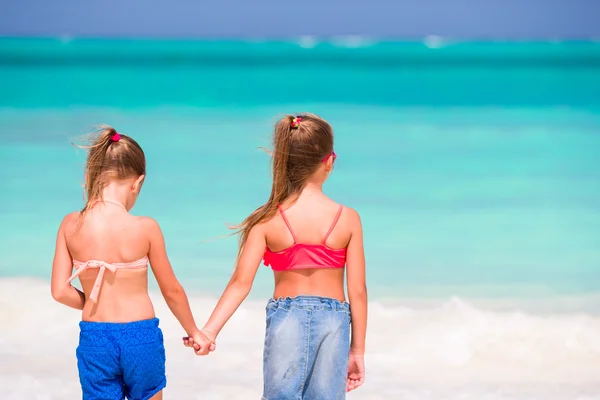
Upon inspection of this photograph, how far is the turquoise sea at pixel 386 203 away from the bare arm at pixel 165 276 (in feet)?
1.62

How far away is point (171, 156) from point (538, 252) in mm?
2913

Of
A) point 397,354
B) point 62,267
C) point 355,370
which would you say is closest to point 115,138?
point 62,267

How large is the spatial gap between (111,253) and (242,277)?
13.1 inches

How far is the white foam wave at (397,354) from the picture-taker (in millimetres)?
3320

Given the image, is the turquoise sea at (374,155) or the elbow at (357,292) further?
the turquoise sea at (374,155)

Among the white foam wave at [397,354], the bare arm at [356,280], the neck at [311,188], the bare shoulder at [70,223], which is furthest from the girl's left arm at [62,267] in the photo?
the white foam wave at [397,354]

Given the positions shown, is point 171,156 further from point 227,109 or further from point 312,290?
point 312,290

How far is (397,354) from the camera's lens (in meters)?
3.72

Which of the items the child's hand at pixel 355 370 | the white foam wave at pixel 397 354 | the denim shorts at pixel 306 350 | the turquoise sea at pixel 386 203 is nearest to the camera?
the denim shorts at pixel 306 350

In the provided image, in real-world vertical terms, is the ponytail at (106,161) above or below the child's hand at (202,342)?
above

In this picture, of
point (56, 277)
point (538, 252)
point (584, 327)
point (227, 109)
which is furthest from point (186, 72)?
point (56, 277)

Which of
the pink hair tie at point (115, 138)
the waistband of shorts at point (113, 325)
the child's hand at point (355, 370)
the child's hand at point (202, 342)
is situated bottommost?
the child's hand at point (355, 370)

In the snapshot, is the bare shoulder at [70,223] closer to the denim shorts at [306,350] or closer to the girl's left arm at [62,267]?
the girl's left arm at [62,267]

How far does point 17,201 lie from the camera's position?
569cm
